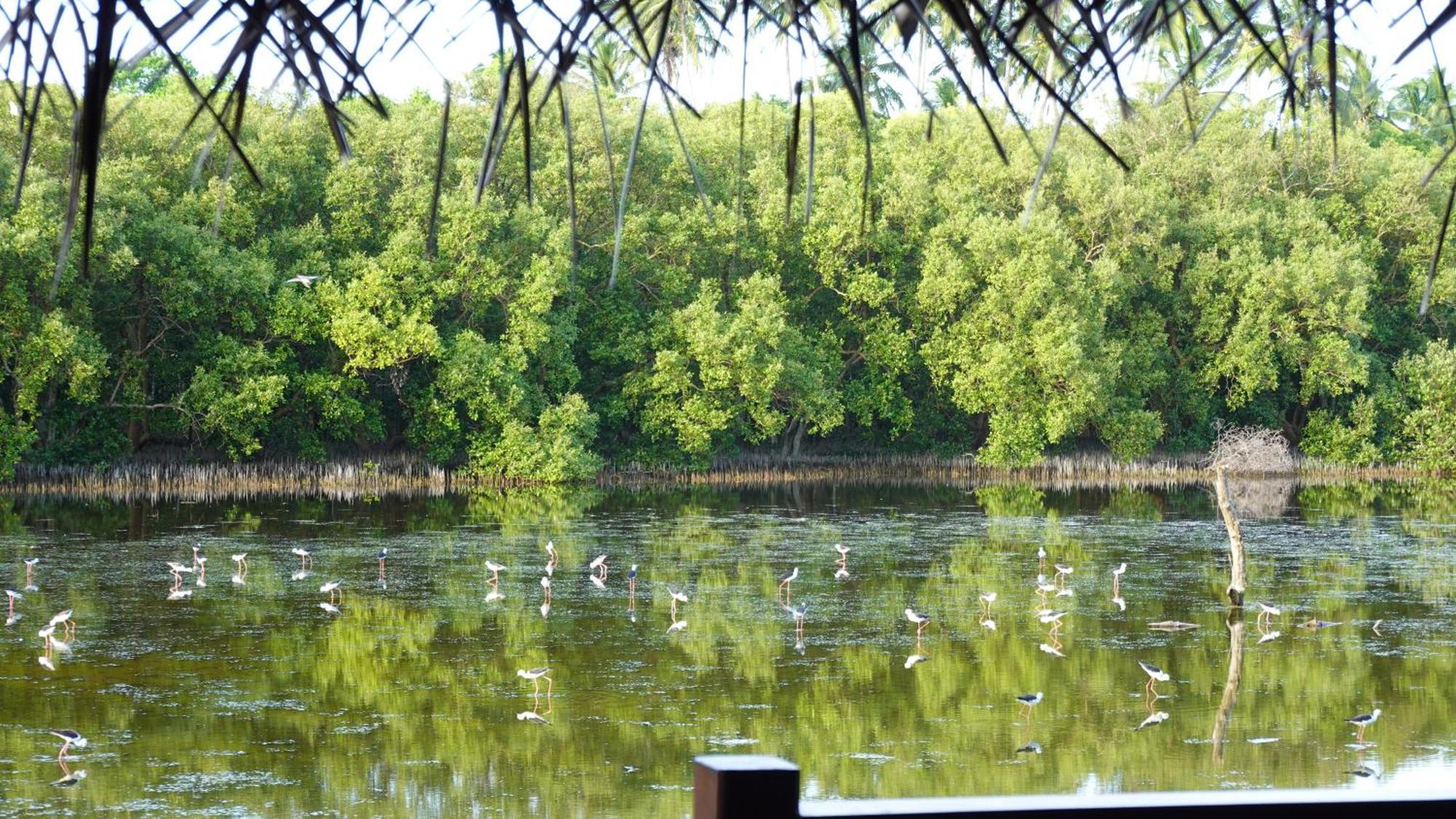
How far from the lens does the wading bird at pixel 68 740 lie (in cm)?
1183

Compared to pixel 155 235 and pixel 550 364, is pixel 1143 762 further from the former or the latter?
pixel 550 364

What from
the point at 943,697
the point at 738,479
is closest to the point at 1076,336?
the point at 738,479

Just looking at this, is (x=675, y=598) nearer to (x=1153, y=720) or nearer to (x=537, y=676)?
(x=537, y=676)

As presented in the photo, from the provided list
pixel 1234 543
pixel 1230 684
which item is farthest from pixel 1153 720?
pixel 1234 543

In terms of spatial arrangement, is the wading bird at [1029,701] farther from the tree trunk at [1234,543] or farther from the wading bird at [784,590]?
the wading bird at [784,590]

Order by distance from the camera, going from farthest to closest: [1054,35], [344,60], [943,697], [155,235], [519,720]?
[155,235]
[943,697]
[519,720]
[1054,35]
[344,60]

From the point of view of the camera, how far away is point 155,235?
Answer: 3312 cm

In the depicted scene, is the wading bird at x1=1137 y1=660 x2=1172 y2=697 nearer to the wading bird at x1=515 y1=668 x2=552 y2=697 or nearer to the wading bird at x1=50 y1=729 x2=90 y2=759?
the wading bird at x1=515 y1=668 x2=552 y2=697

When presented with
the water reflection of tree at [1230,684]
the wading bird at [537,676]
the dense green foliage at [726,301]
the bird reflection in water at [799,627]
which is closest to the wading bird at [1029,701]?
the water reflection of tree at [1230,684]

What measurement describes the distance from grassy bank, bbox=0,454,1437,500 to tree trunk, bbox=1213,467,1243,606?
20.4 metres

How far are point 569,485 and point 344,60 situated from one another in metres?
37.9

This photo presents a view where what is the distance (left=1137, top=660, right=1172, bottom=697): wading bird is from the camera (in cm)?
1470

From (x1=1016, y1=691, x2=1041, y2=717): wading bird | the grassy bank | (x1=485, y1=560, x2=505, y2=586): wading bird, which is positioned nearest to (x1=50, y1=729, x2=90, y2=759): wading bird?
(x1=1016, y1=691, x2=1041, y2=717): wading bird

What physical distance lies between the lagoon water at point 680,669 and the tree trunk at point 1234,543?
0.27 meters
